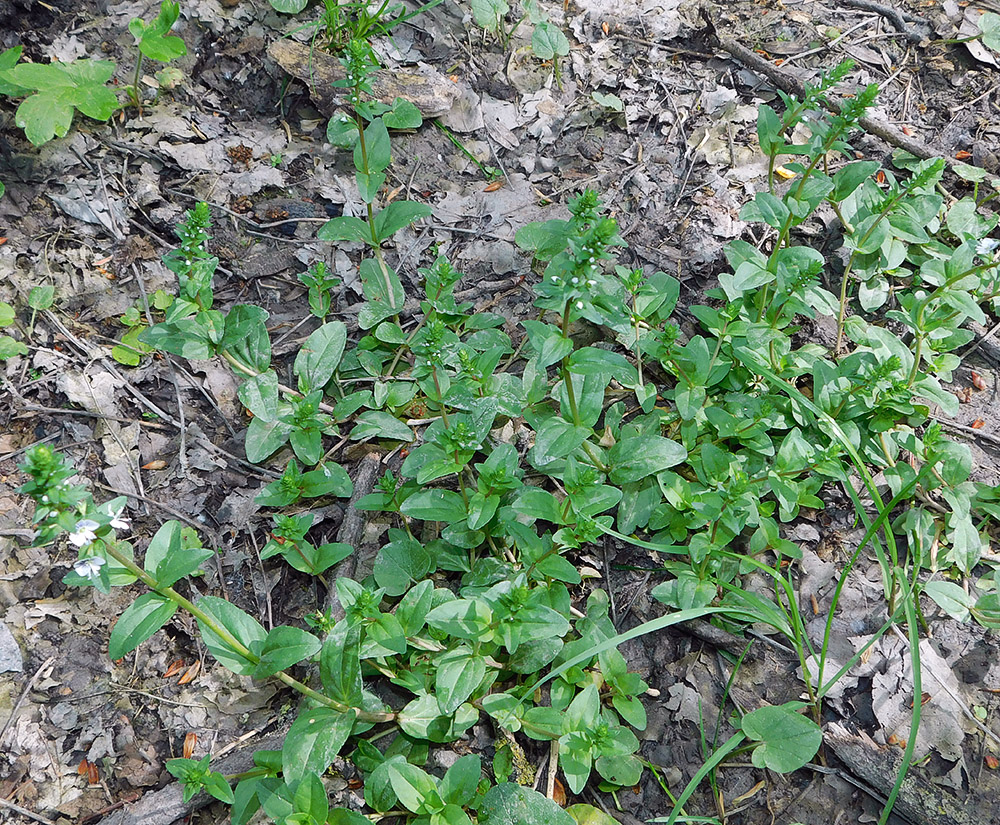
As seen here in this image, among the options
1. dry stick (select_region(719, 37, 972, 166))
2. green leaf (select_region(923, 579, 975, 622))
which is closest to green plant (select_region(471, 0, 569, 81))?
dry stick (select_region(719, 37, 972, 166))

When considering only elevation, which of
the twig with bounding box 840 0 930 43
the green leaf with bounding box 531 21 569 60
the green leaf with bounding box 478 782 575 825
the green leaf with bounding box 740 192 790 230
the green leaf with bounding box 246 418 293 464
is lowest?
the green leaf with bounding box 478 782 575 825

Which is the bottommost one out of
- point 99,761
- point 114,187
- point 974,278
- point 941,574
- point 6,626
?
point 99,761

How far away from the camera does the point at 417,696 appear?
10.2ft

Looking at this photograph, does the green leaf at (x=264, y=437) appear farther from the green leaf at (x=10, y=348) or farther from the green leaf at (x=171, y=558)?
the green leaf at (x=10, y=348)

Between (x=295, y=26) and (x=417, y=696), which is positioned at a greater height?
(x=295, y=26)

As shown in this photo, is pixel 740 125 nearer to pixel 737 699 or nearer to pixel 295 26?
pixel 295 26

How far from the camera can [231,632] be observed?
275 cm

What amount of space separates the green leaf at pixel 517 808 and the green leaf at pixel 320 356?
6.97ft

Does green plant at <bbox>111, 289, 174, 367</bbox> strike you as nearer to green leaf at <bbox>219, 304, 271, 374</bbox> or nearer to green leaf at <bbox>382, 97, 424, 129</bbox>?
green leaf at <bbox>219, 304, 271, 374</bbox>

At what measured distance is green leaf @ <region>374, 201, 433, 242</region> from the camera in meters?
3.69

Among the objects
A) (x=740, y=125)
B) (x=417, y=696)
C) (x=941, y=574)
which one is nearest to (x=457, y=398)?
(x=417, y=696)

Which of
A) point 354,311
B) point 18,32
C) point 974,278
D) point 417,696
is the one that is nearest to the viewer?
point 417,696

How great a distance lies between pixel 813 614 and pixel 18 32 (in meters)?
5.74

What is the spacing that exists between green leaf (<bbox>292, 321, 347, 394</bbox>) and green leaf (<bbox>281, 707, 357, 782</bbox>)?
65.2 inches
